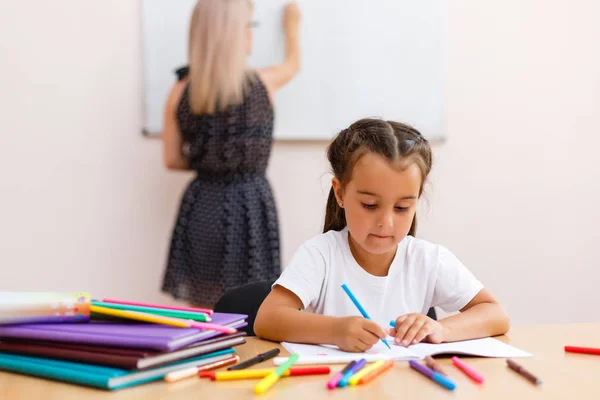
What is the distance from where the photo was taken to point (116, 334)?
3.17ft

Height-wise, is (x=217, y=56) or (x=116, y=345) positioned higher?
(x=217, y=56)

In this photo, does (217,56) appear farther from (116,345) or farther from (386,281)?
(116,345)

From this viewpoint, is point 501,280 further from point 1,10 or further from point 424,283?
point 1,10

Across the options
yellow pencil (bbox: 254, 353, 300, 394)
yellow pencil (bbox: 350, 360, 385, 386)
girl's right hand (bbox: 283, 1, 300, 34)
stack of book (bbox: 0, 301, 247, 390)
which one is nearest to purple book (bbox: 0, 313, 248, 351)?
stack of book (bbox: 0, 301, 247, 390)

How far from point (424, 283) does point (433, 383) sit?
0.53 m

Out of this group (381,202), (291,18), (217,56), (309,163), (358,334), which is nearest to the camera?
(358,334)

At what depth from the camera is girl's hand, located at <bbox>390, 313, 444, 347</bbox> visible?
116cm

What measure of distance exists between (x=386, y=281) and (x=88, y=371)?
709 millimetres

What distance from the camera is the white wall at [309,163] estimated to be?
2691 mm

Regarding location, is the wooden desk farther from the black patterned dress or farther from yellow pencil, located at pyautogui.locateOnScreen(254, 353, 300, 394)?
the black patterned dress

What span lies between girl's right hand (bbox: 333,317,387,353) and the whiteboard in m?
1.75

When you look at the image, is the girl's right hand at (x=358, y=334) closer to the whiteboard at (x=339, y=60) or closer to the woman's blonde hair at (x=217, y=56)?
the woman's blonde hair at (x=217, y=56)

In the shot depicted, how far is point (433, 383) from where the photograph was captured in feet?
3.14

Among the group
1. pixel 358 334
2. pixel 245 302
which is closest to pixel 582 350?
pixel 358 334
